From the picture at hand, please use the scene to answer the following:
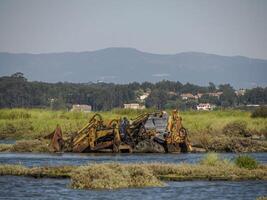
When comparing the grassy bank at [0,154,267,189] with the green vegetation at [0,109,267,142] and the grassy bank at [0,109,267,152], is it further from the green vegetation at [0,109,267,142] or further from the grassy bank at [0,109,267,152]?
the green vegetation at [0,109,267,142]

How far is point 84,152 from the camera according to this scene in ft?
180

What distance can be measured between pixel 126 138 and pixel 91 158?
18.3 ft

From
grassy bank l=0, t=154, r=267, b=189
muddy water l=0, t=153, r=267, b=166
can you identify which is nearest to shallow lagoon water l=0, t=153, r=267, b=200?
grassy bank l=0, t=154, r=267, b=189

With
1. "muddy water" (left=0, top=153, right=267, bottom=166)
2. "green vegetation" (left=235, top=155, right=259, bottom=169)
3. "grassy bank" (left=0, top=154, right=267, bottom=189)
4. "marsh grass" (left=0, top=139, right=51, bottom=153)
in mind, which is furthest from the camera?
"marsh grass" (left=0, top=139, right=51, bottom=153)

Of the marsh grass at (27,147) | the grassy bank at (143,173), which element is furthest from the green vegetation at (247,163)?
the marsh grass at (27,147)

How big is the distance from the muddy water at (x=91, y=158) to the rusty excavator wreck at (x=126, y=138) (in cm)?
134

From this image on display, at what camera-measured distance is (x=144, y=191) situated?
107 ft

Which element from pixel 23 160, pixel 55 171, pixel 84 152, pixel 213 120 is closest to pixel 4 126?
pixel 213 120

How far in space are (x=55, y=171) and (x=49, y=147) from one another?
57.4 feet

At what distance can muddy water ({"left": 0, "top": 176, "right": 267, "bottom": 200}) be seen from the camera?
31.6 metres

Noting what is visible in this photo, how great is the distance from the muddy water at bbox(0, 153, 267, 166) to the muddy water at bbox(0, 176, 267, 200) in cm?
1089

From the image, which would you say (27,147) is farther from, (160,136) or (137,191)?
(137,191)

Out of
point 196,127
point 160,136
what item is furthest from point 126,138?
point 196,127

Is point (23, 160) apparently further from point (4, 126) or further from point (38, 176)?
point (4, 126)
